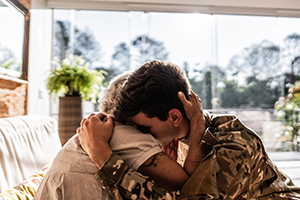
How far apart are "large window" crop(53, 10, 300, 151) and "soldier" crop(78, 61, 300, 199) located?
3.78 metres

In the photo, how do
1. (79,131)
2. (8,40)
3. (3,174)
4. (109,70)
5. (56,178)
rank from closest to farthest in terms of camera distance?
1. (56,178)
2. (79,131)
3. (3,174)
4. (8,40)
5. (109,70)

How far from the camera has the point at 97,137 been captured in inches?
36.2

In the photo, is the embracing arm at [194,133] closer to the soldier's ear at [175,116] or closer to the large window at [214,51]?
the soldier's ear at [175,116]

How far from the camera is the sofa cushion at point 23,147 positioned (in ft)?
4.03

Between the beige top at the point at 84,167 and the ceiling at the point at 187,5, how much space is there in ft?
13.4

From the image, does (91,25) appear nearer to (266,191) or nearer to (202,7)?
(202,7)

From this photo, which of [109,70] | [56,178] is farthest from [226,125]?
[109,70]

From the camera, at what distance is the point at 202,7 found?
189 inches

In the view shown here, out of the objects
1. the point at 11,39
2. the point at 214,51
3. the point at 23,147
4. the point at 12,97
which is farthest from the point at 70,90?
the point at 214,51

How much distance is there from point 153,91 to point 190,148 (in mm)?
246

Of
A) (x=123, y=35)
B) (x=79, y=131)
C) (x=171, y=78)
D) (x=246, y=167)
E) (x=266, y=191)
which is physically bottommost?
(x=266, y=191)

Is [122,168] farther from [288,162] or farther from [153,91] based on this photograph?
[288,162]

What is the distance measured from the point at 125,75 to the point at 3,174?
0.69 meters

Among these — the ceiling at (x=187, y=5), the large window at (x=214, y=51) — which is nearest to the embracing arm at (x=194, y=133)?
the large window at (x=214, y=51)
